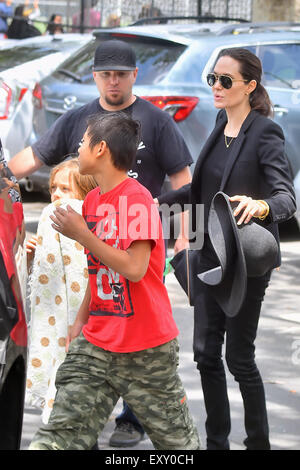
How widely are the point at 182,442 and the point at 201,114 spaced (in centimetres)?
511

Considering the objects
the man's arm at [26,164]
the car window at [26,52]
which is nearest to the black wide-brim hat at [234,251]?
the man's arm at [26,164]

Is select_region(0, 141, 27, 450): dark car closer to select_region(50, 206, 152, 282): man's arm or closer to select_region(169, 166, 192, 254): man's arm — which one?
select_region(50, 206, 152, 282): man's arm

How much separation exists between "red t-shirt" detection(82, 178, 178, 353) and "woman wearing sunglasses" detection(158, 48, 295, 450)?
689mm

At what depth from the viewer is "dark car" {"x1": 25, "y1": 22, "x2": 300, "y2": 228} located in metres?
8.30

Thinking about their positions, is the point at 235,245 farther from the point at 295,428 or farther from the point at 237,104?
the point at 295,428

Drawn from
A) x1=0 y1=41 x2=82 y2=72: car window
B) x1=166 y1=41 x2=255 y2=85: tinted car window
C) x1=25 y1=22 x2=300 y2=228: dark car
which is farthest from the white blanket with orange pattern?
x1=0 y1=41 x2=82 y2=72: car window

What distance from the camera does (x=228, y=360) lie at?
4.25 meters

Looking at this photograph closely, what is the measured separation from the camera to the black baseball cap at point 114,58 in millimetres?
4656

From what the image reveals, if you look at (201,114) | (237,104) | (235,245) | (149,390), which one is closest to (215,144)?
(237,104)

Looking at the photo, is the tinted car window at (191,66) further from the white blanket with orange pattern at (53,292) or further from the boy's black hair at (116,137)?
the boy's black hair at (116,137)

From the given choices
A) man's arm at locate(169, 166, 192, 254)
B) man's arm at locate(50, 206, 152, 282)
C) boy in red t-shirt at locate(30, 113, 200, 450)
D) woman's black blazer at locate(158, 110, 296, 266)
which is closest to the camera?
man's arm at locate(50, 206, 152, 282)

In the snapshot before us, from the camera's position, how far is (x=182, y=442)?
3.51m

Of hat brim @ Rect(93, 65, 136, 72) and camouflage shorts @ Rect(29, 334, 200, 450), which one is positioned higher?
hat brim @ Rect(93, 65, 136, 72)

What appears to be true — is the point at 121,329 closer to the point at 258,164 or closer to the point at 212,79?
the point at 258,164
